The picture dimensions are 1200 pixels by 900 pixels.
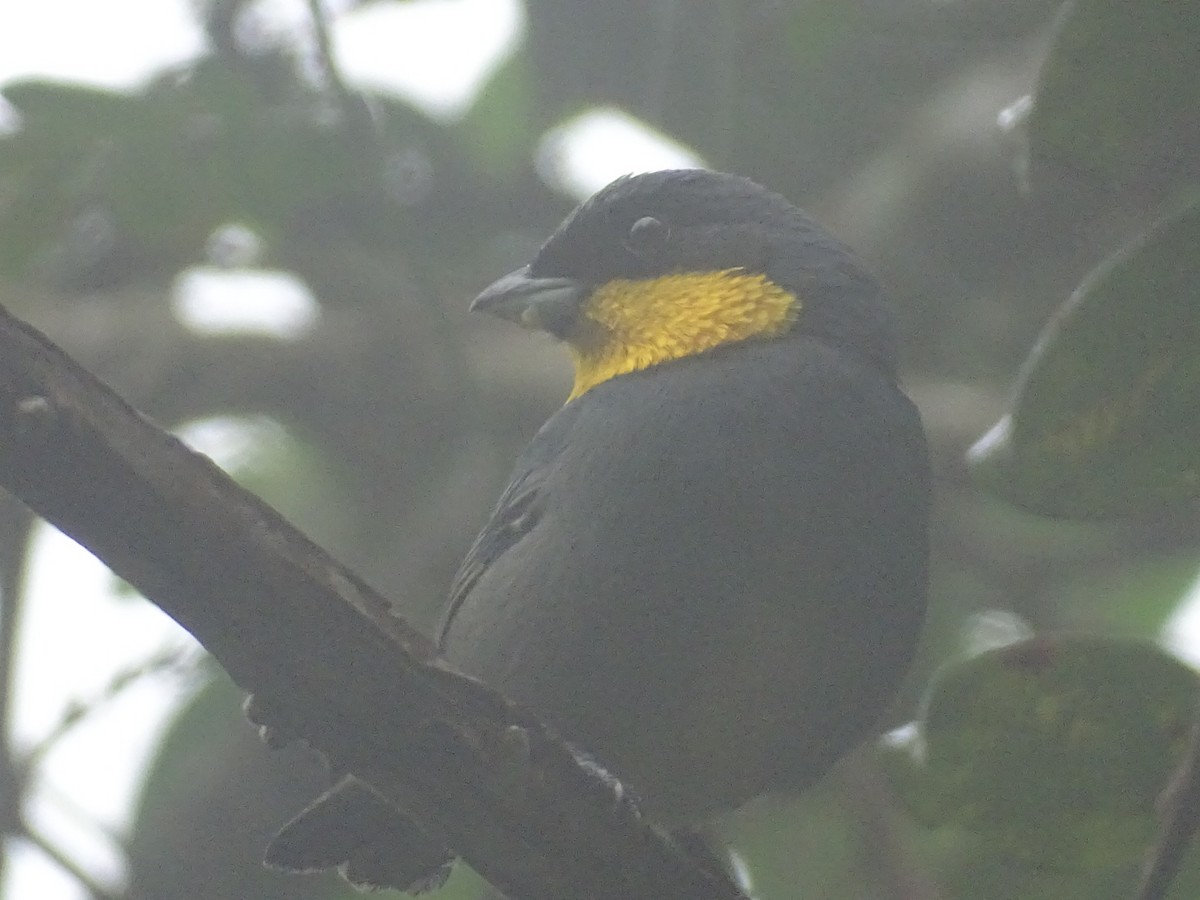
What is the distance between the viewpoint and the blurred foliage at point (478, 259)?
412 centimetres

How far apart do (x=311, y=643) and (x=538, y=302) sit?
5.36 ft

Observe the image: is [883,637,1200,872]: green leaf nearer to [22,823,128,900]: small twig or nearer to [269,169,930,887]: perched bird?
[269,169,930,887]: perched bird

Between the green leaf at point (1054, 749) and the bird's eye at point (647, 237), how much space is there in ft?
4.15

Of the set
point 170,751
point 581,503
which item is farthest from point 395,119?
point 581,503

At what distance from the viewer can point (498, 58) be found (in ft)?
16.4

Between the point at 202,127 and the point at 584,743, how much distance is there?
77.3 inches

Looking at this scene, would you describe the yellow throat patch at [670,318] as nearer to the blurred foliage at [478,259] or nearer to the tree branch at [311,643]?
the blurred foliage at [478,259]

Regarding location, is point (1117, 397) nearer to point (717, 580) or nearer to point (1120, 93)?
point (1120, 93)

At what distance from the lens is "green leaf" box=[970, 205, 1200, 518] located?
2.49 m

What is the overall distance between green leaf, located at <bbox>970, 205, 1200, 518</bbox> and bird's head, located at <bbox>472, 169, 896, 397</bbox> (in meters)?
0.88

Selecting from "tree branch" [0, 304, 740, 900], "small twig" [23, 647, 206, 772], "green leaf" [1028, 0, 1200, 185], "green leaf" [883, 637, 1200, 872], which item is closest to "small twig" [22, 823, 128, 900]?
"small twig" [23, 647, 206, 772]

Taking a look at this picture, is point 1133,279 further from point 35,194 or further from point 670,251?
point 35,194

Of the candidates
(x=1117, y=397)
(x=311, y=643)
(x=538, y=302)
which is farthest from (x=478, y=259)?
(x=311, y=643)

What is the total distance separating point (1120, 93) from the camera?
8.55 feet
